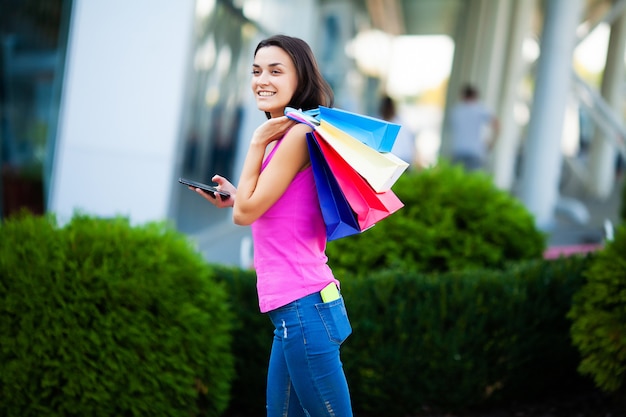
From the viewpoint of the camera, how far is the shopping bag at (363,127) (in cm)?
237

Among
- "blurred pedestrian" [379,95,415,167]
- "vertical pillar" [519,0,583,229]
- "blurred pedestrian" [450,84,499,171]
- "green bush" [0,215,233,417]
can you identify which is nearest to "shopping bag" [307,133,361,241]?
"green bush" [0,215,233,417]

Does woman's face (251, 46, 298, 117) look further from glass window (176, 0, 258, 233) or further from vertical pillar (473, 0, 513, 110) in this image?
vertical pillar (473, 0, 513, 110)

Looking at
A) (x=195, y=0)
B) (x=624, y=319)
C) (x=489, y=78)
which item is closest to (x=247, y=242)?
(x=624, y=319)

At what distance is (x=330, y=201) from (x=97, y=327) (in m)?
1.58

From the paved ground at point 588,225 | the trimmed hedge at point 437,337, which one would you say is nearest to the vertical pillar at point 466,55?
the paved ground at point 588,225

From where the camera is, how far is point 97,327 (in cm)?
354

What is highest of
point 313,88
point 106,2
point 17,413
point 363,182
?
point 106,2

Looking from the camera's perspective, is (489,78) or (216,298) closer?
(216,298)

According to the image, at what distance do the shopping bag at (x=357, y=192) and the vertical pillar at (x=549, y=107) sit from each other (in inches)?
329

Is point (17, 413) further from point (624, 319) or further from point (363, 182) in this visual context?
point (624, 319)

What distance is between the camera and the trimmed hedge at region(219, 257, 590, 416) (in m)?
4.17

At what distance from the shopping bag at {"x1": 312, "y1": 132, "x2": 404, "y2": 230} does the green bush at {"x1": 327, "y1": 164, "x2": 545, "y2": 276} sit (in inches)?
84.0

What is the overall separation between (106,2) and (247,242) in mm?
2851

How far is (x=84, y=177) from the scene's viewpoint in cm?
667
